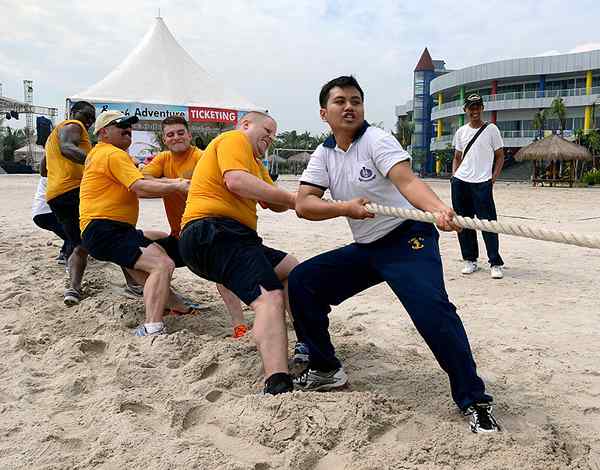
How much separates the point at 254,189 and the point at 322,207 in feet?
1.60

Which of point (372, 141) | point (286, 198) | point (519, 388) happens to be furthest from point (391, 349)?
point (372, 141)

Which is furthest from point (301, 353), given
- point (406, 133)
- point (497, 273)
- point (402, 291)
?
point (406, 133)

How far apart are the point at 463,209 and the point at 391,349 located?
9.32 ft

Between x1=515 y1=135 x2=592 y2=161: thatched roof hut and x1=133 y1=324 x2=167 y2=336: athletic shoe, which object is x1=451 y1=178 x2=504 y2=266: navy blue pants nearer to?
x1=133 y1=324 x2=167 y2=336: athletic shoe

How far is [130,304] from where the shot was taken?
4531 millimetres

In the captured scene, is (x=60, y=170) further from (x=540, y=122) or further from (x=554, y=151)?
(x=540, y=122)

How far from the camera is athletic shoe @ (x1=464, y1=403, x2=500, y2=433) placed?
2453 millimetres

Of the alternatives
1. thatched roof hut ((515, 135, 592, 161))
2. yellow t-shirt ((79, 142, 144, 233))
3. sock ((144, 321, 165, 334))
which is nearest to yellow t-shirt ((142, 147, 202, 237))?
yellow t-shirt ((79, 142, 144, 233))

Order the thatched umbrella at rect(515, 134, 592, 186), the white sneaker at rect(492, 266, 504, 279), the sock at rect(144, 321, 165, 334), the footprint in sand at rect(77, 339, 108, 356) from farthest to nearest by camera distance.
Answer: the thatched umbrella at rect(515, 134, 592, 186) < the white sneaker at rect(492, 266, 504, 279) < the sock at rect(144, 321, 165, 334) < the footprint in sand at rect(77, 339, 108, 356)

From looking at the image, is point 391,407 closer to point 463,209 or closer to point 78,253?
point 78,253

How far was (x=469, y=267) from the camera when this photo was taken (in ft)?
19.3

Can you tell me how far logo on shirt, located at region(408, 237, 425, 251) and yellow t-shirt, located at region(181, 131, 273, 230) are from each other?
1.01 metres

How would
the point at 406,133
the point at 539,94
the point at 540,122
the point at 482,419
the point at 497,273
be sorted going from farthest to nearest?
1. the point at 406,133
2. the point at 539,94
3. the point at 540,122
4. the point at 497,273
5. the point at 482,419

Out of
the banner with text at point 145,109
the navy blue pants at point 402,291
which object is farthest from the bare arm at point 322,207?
the banner with text at point 145,109
